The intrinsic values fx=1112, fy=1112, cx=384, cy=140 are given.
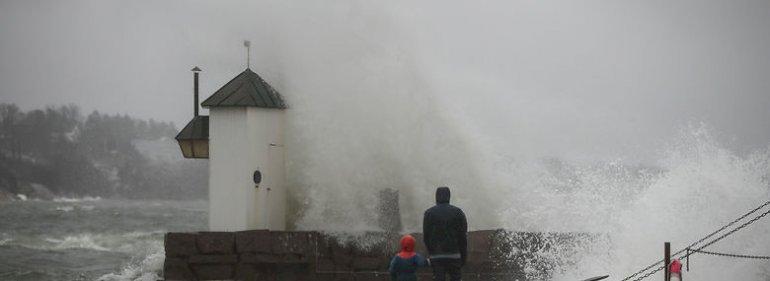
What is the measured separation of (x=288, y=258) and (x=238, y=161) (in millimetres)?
1888

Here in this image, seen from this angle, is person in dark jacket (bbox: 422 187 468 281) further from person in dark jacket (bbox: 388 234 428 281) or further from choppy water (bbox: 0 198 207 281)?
choppy water (bbox: 0 198 207 281)

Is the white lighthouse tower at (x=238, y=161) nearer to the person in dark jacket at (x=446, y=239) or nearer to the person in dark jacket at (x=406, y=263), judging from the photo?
the person in dark jacket at (x=446, y=239)

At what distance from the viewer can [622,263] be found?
1717cm

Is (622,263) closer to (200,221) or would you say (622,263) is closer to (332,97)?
(332,97)

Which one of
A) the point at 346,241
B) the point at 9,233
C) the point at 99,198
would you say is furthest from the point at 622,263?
the point at 99,198

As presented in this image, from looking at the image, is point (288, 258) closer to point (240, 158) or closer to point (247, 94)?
point (240, 158)

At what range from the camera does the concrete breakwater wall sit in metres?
16.4

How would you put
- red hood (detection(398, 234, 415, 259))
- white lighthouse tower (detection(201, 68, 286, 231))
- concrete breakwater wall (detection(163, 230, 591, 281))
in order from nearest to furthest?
red hood (detection(398, 234, 415, 259)), concrete breakwater wall (detection(163, 230, 591, 281)), white lighthouse tower (detection(201, 68, 286, 231))

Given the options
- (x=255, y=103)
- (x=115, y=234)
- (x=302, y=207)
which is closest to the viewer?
(x=255, y=103)

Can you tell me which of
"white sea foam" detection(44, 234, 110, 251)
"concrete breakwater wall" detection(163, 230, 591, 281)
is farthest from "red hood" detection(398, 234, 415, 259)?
"white sea foam" detection(44, 234, 110, 251)

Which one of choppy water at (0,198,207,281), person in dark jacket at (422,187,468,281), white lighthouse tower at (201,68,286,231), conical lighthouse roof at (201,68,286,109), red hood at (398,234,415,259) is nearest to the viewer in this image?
red hood at (398,234,415,259)

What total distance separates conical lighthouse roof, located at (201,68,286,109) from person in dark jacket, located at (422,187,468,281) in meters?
5.71

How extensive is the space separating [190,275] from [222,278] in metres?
0.53

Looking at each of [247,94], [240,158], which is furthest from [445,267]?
[247,94]
